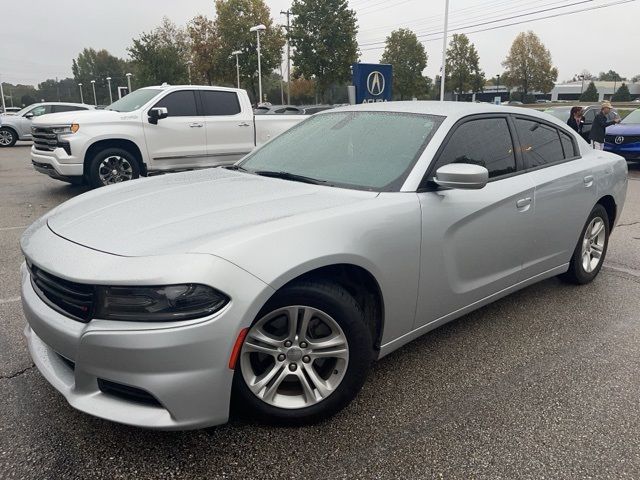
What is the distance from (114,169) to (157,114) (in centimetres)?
116

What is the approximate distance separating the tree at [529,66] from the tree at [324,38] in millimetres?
31991

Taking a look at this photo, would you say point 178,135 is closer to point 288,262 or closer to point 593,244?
point 593,244

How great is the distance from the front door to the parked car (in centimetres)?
1874

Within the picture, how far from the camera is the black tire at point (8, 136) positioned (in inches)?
758

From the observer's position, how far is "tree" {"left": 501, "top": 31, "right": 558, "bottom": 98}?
59844mm

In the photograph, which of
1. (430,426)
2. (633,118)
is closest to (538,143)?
(430,426)

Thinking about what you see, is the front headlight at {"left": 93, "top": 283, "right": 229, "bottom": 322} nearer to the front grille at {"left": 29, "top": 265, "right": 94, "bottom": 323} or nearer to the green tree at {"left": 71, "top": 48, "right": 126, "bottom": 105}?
the front grille at {"left": 29, "top": 265, "right": 94, "bottom": 323}

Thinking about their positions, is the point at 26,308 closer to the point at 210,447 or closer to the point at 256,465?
the point at 210,447

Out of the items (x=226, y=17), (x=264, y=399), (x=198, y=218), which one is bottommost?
(x=264, y=399)

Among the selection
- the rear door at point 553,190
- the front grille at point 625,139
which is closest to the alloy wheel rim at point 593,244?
the rear door at point 553,190

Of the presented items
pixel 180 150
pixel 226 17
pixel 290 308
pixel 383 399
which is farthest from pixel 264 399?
pixel 226 17

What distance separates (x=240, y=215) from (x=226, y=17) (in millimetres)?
42092

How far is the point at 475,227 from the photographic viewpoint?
2973mm

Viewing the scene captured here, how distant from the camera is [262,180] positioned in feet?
10.1
